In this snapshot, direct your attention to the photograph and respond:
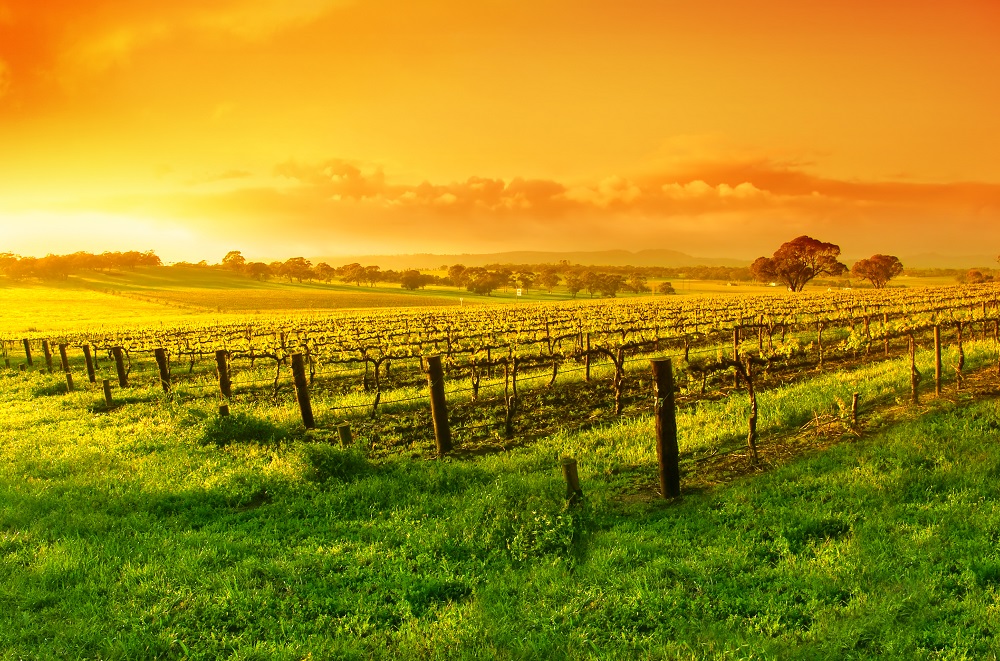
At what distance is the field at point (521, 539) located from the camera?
555 centimetres

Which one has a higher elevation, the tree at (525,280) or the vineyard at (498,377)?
the tree at (525,280)

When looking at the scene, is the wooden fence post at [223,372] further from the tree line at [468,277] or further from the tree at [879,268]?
the tree at [879,268]

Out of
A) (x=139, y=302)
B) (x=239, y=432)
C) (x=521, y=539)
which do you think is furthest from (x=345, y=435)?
(x=139, y=302)

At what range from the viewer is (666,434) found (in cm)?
888

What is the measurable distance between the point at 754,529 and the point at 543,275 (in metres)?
152

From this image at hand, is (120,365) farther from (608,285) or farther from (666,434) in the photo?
(608,285)

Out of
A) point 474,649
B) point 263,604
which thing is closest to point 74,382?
point 263,604

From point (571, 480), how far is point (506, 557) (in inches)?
69.1

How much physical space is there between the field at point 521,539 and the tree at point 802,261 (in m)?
106

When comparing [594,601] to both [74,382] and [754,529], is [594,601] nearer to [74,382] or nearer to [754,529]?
[754,529]

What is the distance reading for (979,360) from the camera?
17625 mm

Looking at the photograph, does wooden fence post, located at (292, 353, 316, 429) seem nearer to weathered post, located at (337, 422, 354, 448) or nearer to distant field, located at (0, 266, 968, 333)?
weathered post, located at (337, 422, 354, 448)

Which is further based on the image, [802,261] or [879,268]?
[879,268]

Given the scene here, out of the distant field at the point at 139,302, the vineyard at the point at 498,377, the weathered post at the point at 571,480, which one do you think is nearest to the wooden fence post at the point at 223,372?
the vineyard at the point at 498,377
